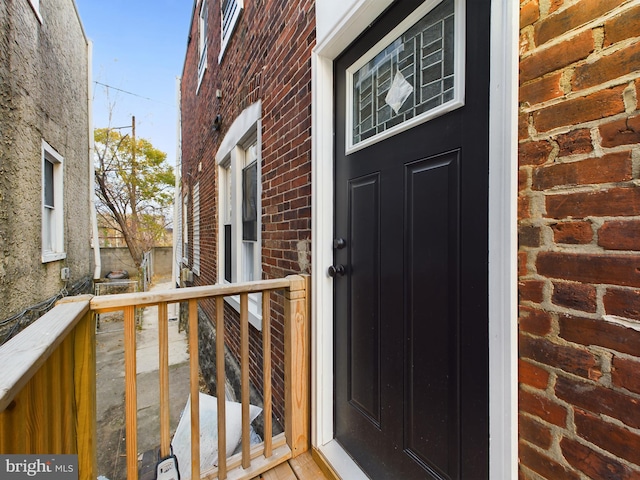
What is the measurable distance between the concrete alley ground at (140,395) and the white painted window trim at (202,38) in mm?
4797

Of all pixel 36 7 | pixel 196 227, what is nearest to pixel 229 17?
pixel 36 7

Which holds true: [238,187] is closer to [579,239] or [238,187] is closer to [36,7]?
[579,239]

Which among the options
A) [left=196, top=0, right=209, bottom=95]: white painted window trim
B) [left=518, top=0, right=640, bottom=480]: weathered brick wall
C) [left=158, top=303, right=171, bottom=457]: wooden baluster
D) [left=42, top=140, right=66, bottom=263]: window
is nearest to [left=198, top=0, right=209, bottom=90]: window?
[left=196, top=0, right=209, bottom=95]: white painted window trim

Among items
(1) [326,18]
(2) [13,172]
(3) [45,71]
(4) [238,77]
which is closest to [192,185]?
(3) [45,71]

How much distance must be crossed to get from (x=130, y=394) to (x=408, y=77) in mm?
1749

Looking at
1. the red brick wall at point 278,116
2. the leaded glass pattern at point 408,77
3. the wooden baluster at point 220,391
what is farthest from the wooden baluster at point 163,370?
the leaded glass pattern at point 408,77

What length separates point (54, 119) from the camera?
14.4 feet

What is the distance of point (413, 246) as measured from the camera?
116 cm

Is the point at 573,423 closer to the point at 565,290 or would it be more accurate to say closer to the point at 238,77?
the point at 565,290

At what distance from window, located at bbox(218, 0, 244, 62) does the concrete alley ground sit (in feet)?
12.5

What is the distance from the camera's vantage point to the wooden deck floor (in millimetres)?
1470

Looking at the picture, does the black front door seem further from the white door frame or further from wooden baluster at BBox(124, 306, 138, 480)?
wooden baluster at BBox(124, 306, 138, 480)

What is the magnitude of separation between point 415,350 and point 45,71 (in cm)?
587

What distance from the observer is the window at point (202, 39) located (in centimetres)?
485
